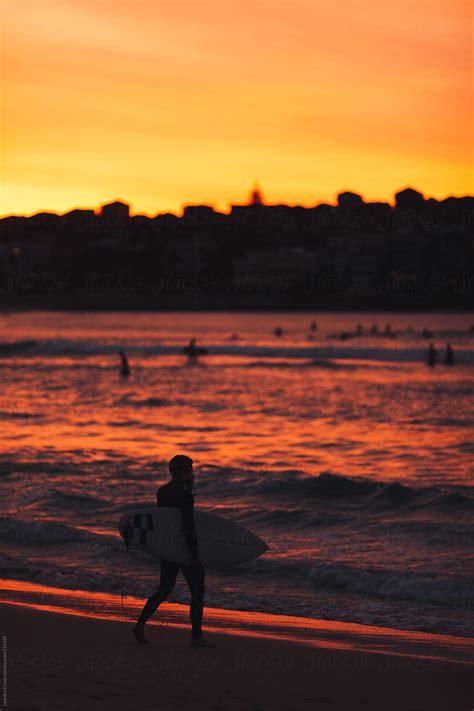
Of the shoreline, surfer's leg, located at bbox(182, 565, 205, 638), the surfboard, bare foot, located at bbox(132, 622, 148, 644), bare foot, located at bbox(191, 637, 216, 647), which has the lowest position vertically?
the shoreline

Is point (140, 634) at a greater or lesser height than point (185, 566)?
lesser

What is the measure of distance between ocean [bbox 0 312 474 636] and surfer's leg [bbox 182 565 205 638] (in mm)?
2848

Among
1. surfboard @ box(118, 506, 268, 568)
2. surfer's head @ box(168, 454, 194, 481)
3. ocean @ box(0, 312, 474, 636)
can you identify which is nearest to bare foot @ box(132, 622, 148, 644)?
surfboard @ box(118, 506, 268, 568)

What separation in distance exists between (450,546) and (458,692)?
787cm

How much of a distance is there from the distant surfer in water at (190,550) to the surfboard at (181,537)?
85mm

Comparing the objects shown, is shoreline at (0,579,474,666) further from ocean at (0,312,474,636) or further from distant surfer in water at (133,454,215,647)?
distant surfer in water at (133,454,215,647)

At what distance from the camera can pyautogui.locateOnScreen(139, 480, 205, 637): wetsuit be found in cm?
945

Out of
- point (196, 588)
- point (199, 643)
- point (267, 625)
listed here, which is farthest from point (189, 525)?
point (267, 625)

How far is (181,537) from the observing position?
374 inches

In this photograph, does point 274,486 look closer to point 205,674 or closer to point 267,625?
point 267,625

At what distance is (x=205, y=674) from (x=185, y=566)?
104 cm

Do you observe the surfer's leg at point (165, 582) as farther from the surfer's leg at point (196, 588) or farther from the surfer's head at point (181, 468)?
the surfer's head at point (181, 468)

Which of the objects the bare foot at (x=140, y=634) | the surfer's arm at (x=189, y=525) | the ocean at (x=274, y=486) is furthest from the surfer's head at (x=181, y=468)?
the ocean at (x=274, y=486)

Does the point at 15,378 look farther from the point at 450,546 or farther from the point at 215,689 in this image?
the point at 215,689
